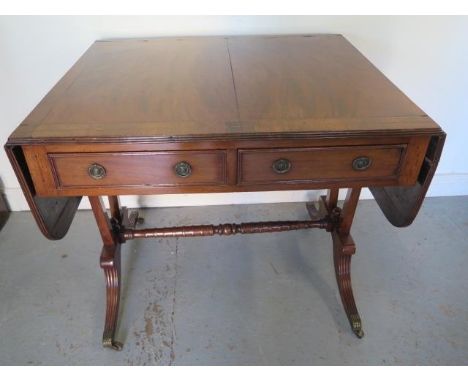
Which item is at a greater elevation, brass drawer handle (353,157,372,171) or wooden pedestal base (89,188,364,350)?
brass drawer handle (353,157,372,171)

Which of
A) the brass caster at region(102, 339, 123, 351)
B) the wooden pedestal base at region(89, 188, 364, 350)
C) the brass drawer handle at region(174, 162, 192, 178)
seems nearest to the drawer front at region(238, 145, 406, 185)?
the brass drawer handle at region(174, 162, 192, 178)

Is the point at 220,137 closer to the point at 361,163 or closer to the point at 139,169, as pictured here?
the point at 139,169

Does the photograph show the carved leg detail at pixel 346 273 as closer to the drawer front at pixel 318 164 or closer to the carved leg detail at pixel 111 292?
the drawer front at pixel 318 164

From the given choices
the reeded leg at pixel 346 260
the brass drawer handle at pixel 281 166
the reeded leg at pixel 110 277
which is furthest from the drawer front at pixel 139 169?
the reeded leg at pixel 346 260

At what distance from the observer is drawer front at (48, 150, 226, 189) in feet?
2.85

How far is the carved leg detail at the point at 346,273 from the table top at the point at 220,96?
624 millimetres

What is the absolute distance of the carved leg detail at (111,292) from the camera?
4.32ft

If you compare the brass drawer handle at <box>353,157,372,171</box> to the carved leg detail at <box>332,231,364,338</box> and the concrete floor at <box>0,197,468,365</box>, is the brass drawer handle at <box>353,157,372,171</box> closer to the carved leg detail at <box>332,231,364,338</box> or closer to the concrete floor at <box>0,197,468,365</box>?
the carved leg detail at <box>332,231,364,338</box>

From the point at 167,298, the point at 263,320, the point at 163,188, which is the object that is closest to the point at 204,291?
the point at 167,298

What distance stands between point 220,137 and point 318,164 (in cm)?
27

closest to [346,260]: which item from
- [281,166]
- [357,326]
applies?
[357,326]

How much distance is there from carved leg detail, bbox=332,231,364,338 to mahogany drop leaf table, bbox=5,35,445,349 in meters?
0.30

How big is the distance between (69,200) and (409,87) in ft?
5.06

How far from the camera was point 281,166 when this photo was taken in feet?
3.00
